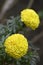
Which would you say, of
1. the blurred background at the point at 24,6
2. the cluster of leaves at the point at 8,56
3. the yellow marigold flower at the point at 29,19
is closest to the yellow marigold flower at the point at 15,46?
the cluster of leaves at the point at 8,56

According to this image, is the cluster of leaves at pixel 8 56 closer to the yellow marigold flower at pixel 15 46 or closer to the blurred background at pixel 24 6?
the yellow marigold flower at pixel 15 46

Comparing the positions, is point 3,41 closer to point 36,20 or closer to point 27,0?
point 36,20

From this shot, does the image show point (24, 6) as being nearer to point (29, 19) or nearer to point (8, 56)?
point (29, 19)

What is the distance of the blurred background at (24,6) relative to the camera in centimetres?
320

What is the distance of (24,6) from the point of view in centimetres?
356

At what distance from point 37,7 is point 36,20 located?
1911 mm

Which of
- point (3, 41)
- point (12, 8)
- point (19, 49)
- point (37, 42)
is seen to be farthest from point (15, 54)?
point (12, 8)

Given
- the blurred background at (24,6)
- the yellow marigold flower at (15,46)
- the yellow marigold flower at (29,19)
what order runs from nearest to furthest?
the yellow marigold flower at (15,46) → the yellow marigold flower at (29,19) → the blurred background at (24,6)

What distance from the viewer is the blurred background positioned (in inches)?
126

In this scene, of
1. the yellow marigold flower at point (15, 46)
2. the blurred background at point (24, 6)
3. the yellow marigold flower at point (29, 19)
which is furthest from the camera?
the blurred background at point (24, 6)

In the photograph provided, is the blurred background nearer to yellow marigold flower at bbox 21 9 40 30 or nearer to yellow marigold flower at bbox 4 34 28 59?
yellow marigold flower at bbox 21 9 40 30

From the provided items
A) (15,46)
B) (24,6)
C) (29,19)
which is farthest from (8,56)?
(24,6)

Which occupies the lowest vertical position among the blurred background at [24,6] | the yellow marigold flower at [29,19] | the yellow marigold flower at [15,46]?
Result: the yellow marigold flower at [15,46]

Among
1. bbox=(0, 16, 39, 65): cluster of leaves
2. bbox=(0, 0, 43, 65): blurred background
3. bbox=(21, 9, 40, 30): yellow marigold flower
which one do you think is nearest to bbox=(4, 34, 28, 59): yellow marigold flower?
bbox=(0, 16, 39, 65): cluster of leaves
